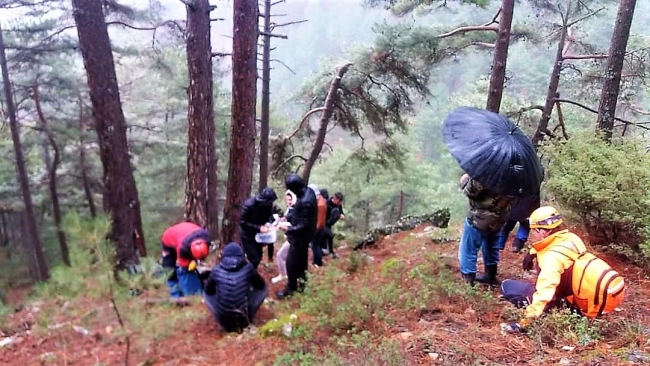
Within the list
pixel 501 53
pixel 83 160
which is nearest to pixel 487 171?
pixel 501 53

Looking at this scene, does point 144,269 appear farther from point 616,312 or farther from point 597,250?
point 597,250

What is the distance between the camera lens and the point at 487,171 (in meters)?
4.45

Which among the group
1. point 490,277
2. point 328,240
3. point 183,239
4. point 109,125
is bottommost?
point 328,240

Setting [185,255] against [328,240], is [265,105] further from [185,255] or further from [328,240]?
[185,255]

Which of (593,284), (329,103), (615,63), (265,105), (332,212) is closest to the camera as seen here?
(593,284)

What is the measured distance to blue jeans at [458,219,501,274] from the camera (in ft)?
16.9

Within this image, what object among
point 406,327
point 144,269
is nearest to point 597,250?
point 406,327

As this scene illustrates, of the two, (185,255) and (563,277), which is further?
(185,255)

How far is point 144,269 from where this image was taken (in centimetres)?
388

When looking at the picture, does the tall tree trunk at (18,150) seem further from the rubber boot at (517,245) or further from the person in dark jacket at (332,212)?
the rubber boot at (517,245)

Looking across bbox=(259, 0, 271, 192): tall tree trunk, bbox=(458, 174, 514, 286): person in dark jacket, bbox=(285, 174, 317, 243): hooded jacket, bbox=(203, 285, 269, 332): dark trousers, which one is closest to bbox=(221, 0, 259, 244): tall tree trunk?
bbox=(285, 174, 317, 243): hooded jacket

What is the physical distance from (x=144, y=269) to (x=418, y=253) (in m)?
4.89

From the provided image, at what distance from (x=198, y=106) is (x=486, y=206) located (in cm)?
537

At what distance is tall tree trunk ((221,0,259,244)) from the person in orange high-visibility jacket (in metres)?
4.50
